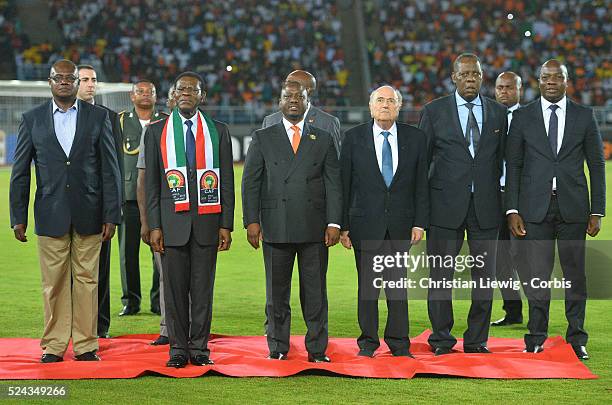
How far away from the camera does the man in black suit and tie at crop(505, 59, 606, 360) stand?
7852 millimetres

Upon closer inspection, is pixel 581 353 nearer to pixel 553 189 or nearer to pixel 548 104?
pixel 553 189

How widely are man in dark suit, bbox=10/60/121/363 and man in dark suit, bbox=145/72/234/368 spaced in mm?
432

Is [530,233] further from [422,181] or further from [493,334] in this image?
[493,334]

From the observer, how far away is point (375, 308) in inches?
306

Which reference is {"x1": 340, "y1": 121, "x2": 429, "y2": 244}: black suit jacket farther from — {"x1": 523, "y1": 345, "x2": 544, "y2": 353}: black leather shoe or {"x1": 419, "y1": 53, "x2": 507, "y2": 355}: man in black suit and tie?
{"x1": 523, "y1": 345, "x2": 544, "y2": 353}: black leather shoe

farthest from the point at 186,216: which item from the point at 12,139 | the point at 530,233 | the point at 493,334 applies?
the point at 12,139

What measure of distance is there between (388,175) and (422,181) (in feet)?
0.83

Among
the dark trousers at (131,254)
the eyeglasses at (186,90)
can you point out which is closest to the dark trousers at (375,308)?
the eyeglasses at (186,90)

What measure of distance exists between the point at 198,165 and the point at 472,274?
2177 mm

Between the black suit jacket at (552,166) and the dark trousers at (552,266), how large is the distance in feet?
0.27

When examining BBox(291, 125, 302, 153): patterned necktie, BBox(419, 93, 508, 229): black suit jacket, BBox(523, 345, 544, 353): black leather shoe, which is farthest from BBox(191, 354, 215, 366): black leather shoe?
BBox(523, 345, 544, 353): black leather shoe

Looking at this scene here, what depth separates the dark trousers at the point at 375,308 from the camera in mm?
7691

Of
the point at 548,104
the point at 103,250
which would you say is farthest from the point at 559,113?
the point at 103,250

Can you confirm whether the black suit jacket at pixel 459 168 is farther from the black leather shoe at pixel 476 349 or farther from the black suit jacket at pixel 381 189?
the black leather shoe at pixel 476 349
